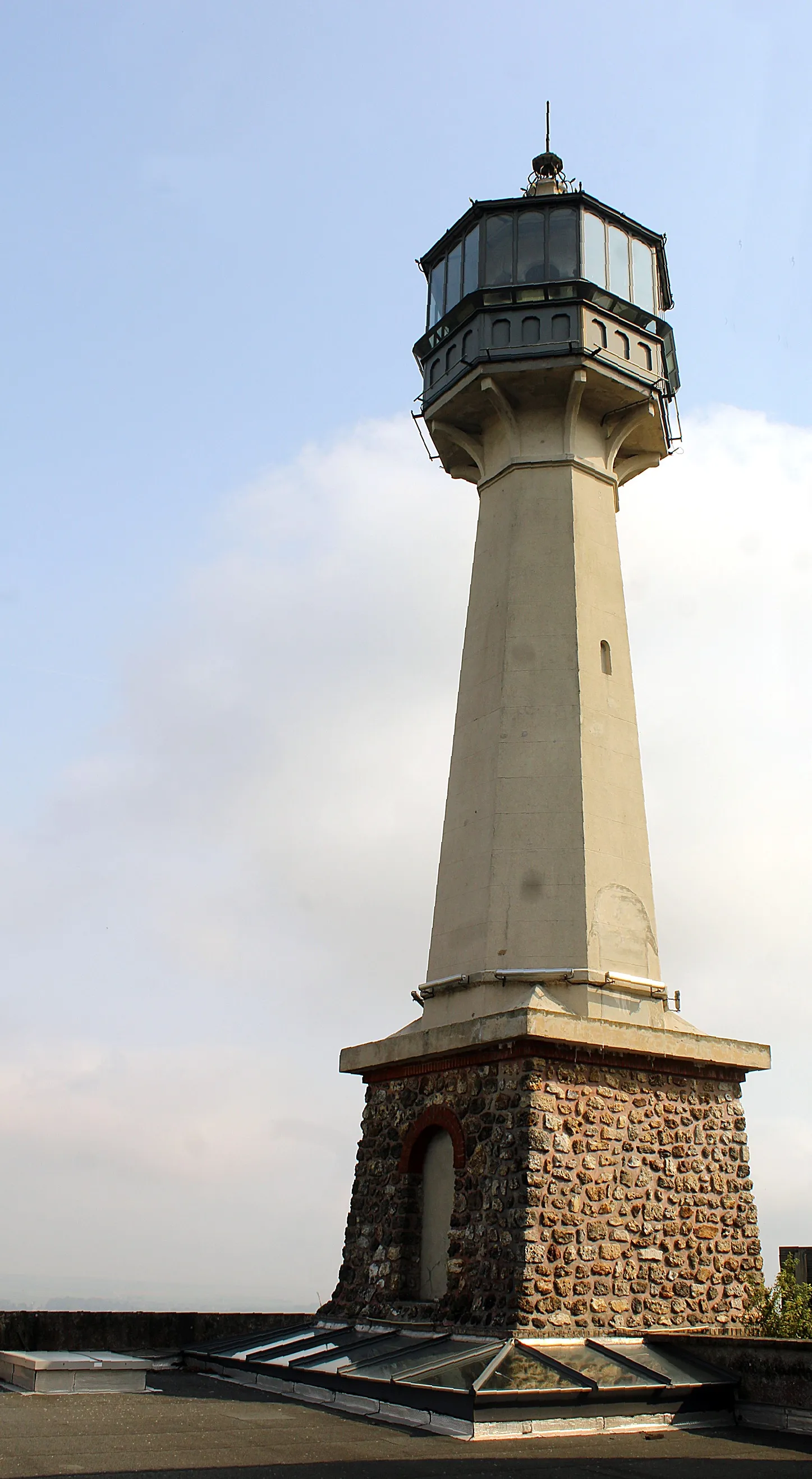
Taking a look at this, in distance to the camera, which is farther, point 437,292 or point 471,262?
point 437,292

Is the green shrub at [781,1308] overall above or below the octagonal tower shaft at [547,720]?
below

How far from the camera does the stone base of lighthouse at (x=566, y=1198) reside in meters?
11.1

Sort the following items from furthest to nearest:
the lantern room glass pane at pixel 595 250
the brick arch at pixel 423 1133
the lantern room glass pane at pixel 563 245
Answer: the lantern room glass pane at pixel 595 250
the lantern room glass pane at pixel 563 245
the brick arch at pixel 423 1133

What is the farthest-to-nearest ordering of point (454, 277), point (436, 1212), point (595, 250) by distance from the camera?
point (454, 277) < point (595, 250) < point (436, 1212)

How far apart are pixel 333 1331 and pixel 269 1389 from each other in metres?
1.69

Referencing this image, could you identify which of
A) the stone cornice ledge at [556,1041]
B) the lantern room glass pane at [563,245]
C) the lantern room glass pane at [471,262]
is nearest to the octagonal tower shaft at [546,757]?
the stone cornice ledge at [556,1041]

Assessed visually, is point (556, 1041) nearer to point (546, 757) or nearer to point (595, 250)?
point (546, 757)

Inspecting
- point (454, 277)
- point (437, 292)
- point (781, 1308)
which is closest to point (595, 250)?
point (454, 277)

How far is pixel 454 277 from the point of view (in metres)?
17.0

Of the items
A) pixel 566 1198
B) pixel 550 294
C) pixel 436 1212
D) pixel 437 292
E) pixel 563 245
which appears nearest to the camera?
pixel 566 1198

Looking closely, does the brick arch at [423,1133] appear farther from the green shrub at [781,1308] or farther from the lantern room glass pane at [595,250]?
the lantern room glass pane at [595,250]

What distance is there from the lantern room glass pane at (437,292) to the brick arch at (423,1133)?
10.9 meters

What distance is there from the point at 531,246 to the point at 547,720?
6.84 meters

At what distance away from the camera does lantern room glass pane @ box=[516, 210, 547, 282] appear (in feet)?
52.6
